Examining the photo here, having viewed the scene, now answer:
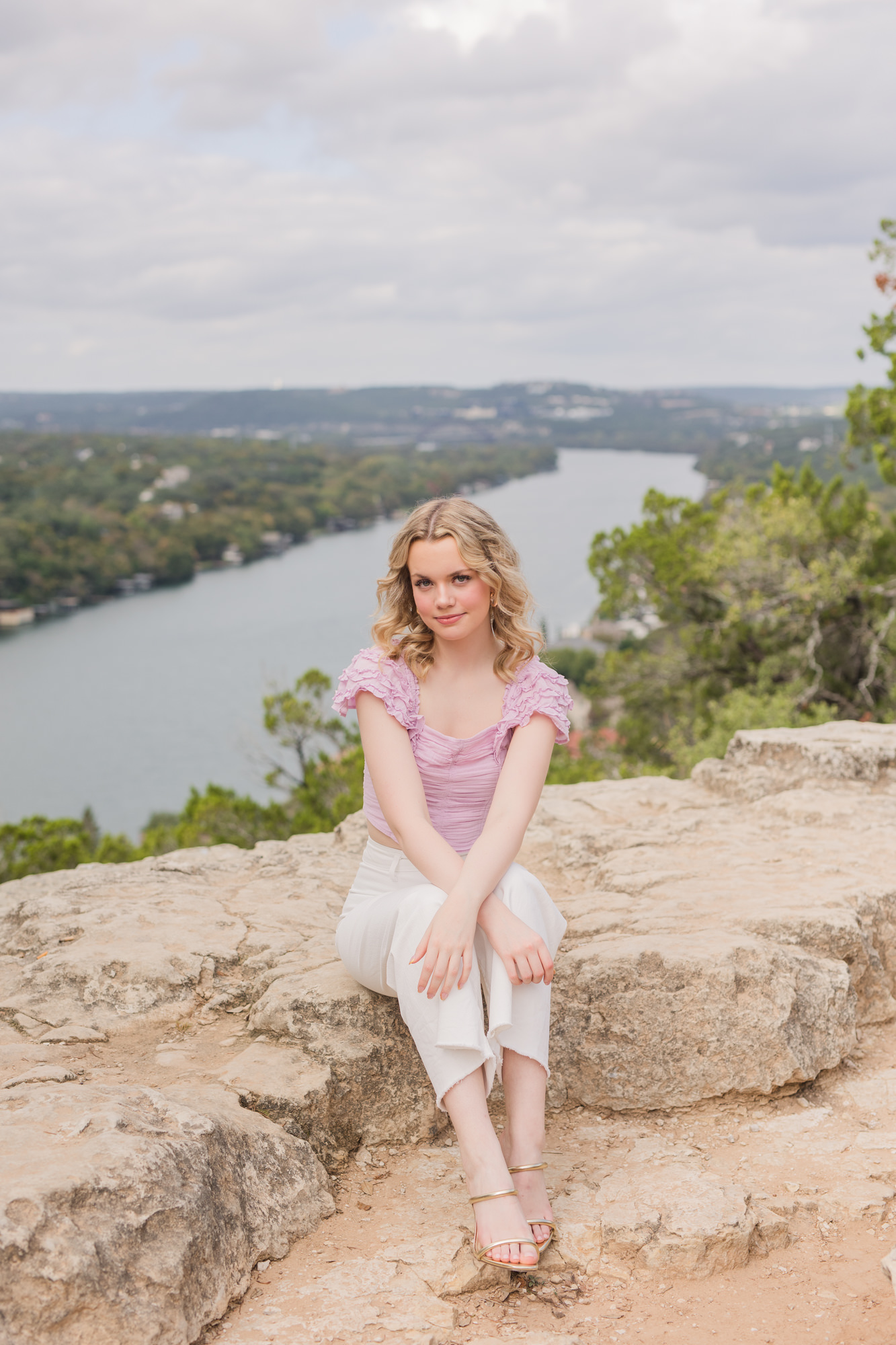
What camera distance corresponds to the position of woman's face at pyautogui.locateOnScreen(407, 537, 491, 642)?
2.40 m

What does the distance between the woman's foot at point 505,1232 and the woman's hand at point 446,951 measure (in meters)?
0.39

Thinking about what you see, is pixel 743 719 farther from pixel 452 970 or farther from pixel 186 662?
pixel 186 662

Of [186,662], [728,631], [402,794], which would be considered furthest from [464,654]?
[186,662]

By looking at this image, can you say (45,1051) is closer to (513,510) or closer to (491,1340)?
(491,1340)

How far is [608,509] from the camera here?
65.1m

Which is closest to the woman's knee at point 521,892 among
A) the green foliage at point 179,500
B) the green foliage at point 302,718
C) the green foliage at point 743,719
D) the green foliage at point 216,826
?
the green foliage at point 216,826

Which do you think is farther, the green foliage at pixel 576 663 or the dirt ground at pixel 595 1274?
the green foliage at pixel 576 663

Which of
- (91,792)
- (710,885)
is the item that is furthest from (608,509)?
(710,885)

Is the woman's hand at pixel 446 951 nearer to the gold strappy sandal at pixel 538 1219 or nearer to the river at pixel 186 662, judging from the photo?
the gold strappy sandal at pixel 538 1219

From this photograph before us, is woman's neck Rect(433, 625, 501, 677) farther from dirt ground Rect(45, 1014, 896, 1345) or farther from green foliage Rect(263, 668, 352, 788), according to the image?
green foliage Rect(263, 668, 352, 788)

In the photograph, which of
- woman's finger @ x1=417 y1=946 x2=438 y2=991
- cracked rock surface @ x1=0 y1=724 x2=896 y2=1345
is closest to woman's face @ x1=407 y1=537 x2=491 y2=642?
woman's finger @ x1=417 y1=946 x2=438 y2=991

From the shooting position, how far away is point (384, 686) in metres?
2.43

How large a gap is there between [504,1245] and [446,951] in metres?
0.54

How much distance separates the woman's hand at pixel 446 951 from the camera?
2.04 m
